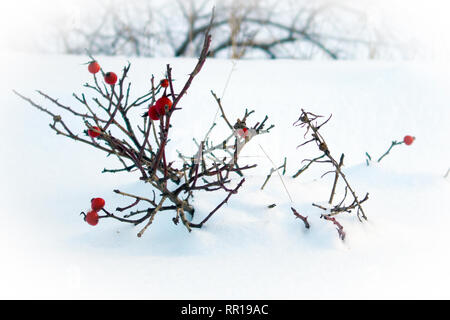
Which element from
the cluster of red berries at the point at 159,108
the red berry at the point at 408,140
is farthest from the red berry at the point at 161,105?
the red berry at the point at 408,140

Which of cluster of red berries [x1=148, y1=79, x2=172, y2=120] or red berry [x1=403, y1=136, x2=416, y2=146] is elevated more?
red berry [x1=403, y1=136, x2=416, y2=146]

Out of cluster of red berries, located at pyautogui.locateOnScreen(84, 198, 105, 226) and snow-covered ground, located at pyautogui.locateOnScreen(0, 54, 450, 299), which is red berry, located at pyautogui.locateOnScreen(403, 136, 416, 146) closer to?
snow-covered ground, located at pyautogui.locateOnScreen(0, 54, 450, 299)

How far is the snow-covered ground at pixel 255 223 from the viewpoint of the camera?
0.78m

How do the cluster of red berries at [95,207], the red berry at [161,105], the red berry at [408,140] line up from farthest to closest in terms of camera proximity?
the red berry at [408,140] < the cluster of red berries at [95,207] < the red berry at [161,105]

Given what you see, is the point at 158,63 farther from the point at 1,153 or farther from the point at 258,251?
the point at 258,251

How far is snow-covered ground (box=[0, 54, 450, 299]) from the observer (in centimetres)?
78

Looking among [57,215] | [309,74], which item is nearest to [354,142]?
[309,74]

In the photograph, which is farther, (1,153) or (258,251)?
(1,153)

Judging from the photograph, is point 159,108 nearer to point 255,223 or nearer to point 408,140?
point 255,223

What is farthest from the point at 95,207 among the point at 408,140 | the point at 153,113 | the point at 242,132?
the point at 408,140

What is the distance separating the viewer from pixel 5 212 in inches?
45.5

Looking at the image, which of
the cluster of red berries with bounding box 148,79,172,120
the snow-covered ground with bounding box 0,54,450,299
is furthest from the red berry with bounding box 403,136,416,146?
the cluster of red berries with bounding box 148,79,172,120

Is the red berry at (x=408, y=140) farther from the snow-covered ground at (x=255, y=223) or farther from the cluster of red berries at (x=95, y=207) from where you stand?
the cluster of red berries at (x=95, y=207)
